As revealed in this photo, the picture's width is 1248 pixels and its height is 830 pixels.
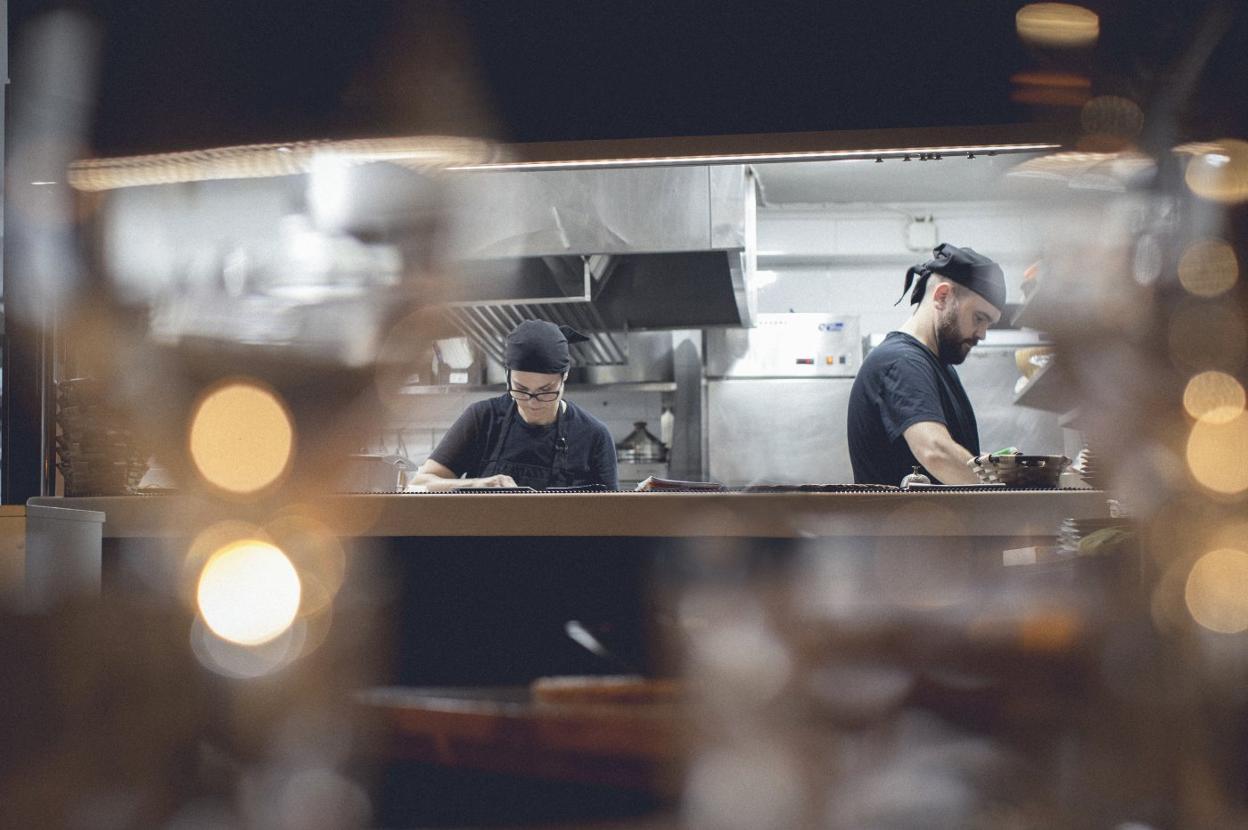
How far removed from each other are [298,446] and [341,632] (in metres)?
0.77

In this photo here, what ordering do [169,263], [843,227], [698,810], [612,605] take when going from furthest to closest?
[843,227] < [169,263] < [612,605] < [698,810]

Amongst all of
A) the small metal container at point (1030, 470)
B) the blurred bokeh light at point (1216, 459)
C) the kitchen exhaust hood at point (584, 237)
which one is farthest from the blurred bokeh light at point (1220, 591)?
the kitchen exhaust hood at point (584, 237)

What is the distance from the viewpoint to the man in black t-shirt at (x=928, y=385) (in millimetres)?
2719

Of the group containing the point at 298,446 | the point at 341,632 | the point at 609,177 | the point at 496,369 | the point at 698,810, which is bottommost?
the point at 341,632

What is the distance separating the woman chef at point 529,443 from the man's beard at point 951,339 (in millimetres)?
1179

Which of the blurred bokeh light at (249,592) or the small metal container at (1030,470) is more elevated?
the small metal container at (1030,470)

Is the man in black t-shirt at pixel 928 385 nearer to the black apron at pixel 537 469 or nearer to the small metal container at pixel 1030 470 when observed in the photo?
the small metal container at pixel 1030 470

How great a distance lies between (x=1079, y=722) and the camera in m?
0.79

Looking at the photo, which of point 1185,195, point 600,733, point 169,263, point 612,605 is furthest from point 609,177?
point 600,733

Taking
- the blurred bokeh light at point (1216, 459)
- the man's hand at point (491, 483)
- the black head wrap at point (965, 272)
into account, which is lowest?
the man's hand at point (491, 483)

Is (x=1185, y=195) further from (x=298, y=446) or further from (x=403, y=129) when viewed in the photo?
(x=298, y=446)

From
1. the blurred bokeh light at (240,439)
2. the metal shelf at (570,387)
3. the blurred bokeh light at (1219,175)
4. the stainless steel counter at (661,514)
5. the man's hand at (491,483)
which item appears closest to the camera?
the blurred bokeh light at (1219,175)

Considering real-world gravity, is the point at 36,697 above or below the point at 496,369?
below

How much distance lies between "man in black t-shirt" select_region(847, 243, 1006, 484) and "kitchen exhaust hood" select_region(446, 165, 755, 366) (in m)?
0.94
